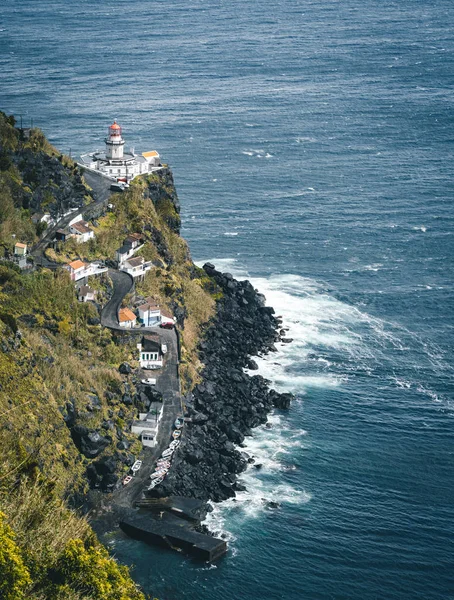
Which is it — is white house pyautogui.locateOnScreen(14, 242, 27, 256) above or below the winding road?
above

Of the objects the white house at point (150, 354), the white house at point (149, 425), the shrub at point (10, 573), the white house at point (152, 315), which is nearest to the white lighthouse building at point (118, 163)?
the white house at point (152, 315)

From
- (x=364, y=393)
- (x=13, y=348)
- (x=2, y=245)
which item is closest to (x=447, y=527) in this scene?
(x=364, y=393)

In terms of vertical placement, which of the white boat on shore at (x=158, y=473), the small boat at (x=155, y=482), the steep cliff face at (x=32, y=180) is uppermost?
the steep cliff face at (x=32, y=180)

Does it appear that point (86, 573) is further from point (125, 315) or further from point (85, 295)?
point (85, 295)

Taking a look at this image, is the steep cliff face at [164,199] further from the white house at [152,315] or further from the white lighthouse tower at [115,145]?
the white house at [152,315]

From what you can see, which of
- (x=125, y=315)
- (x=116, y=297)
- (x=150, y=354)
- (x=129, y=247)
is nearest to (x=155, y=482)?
(x=150, y=354)

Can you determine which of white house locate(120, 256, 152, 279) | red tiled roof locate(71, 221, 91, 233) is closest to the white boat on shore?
white house locate(120, 256, 152, 279)

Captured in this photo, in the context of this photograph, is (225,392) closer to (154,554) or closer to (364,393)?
(364,393)

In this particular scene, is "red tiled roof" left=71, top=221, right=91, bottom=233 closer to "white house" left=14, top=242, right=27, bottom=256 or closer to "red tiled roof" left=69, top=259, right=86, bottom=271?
"red tiled roof" left=69, top=259, right=86, bottom=271
